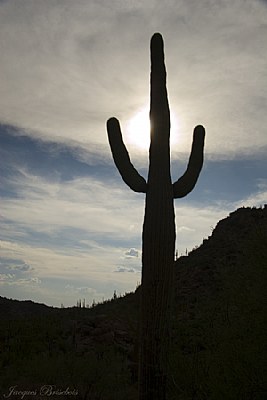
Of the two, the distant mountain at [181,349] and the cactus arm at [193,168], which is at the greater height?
the cactus arm at [193,168]

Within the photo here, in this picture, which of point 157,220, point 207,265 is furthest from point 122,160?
point 207,265

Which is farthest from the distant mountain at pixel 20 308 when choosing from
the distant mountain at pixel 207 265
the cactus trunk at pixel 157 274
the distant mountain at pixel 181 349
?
the cactus trunk at pixel 157 274

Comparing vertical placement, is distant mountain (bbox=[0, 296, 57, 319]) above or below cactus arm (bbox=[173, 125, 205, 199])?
below

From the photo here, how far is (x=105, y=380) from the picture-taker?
1152 centimetres

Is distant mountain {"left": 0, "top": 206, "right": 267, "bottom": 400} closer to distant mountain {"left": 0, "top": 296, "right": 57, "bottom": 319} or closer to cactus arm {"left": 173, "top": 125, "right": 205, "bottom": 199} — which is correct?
cactus arm {"left": 173, "top": 125, "right": 205, "bottom": 199}

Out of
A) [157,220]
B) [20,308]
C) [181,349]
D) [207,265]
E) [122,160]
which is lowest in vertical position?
[181,349]

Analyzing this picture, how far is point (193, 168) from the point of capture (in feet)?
30.9

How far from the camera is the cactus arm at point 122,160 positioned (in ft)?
28.8

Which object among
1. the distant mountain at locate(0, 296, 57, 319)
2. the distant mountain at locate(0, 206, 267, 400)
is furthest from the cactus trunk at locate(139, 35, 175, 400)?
the distant mountain at locate(0, 296, 57, 319)

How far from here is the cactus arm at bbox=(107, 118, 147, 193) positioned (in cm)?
878

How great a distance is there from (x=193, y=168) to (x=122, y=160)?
1.50 metres

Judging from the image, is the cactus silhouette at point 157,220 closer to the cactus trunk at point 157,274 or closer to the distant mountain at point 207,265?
the cactus trunk at point 157,274

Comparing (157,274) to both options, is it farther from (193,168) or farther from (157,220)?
(193,168)

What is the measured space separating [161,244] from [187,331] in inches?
391
